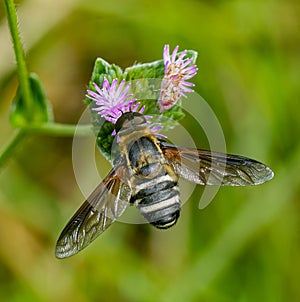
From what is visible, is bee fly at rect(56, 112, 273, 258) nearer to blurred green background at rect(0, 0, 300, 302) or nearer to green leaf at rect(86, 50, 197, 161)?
green leaf at rect(86, 50, 197, 161)

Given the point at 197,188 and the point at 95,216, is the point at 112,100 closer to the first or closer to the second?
the point at 95,216

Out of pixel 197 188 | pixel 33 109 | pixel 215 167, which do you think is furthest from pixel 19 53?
pixel 197 188

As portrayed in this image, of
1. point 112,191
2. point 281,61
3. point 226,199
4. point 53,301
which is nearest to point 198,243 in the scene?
point 226,199

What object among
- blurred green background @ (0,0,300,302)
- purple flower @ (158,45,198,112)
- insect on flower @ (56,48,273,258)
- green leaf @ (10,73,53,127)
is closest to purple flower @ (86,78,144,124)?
insect on flower @ (56,48,273,258)

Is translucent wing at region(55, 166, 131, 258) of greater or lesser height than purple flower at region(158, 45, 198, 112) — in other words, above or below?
below

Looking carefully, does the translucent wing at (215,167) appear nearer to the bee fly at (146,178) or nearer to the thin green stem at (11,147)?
the bee fly at (146,178)

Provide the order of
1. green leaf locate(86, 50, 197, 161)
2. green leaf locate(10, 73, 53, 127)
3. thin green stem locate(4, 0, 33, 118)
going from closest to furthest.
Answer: thin green stem locate(4, 0, 33, 118), green leaf locate(86, 50, 197, 161), green leaf locate(10, 73, 53, 127)

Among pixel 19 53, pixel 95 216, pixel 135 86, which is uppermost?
pixel 19 53

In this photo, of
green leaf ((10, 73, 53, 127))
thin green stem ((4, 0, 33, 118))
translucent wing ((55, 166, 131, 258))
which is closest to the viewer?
translucent wing ((55, 166, 131, 258))

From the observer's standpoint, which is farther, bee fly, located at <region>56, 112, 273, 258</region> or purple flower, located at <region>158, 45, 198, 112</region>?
purple flower, located at <region>158, 45, 198, 112</region>
